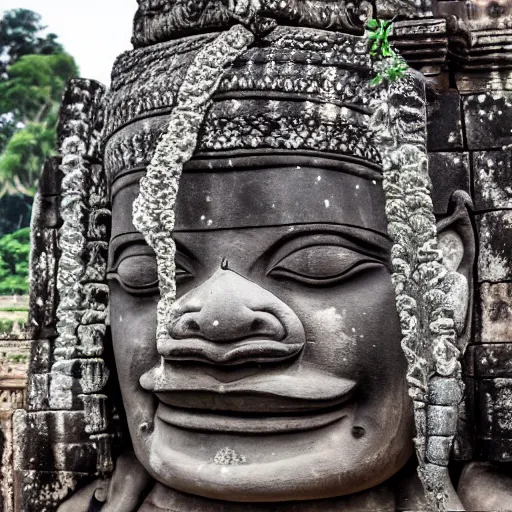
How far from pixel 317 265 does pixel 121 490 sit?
54.0 inches

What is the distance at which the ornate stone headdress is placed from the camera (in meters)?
3.13

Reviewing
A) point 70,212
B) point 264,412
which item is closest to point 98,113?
point 70,212

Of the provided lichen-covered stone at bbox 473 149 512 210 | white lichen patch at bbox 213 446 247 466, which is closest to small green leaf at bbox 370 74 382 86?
lichen-covered stone at bbox 473 149 512 210

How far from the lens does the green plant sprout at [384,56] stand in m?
3.24

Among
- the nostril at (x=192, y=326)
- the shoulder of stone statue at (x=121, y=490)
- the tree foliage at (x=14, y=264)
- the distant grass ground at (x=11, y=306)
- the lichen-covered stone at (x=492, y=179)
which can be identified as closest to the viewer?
the nostril at (x=192, y=326)

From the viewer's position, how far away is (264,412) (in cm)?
308

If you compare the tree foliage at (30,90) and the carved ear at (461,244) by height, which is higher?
the tree foliage at (30,90)

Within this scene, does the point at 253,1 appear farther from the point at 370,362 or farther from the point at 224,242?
the point at 370,362

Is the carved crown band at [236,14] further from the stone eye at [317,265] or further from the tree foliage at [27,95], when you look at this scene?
the tree foliage at [27,95]

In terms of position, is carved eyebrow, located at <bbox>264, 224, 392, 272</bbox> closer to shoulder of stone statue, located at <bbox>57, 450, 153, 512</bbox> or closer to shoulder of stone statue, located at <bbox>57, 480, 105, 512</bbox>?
shoulder of stone statue, located at <bbox>57, 450, 153, 512</bbox>

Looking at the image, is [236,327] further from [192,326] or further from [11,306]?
[11,306]

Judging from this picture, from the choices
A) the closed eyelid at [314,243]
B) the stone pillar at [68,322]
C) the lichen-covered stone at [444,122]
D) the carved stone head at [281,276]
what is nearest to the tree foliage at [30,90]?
the stone pillar at [68,322]

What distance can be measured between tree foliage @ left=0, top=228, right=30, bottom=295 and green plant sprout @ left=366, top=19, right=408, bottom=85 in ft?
45.4

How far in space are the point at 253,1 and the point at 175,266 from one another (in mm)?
1105
